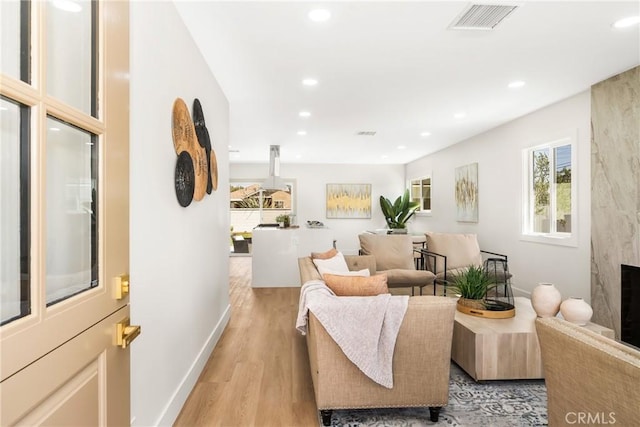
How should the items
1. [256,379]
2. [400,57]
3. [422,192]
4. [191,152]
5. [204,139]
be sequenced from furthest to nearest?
[422,192] < [400,57] < [204,139] < [256,379] < [191,152]

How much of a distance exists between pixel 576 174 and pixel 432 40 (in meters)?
2.49

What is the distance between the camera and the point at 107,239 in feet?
3.14

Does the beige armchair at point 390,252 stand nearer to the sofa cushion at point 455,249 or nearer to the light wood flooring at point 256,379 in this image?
the sofa cushion at point 455,249

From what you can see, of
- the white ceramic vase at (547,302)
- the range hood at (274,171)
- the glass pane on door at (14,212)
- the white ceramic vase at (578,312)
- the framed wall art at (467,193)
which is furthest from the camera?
the range hood at (274,171)

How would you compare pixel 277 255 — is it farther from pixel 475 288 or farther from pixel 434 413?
pixel 434 413

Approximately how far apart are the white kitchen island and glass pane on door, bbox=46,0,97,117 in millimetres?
5158

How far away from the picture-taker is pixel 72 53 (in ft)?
2.75

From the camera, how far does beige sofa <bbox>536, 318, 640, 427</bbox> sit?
104 centimetres

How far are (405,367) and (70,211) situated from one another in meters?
1.82

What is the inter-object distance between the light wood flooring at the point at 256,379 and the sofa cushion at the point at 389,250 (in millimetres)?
1421

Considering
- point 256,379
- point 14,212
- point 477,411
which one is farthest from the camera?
point 256,379

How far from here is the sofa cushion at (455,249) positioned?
502 cm

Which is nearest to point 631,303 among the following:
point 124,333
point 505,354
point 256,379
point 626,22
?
point 505,354

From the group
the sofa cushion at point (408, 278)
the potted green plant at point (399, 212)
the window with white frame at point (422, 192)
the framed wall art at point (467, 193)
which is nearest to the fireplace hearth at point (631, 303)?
the sofa cushion at point (408, 278)
